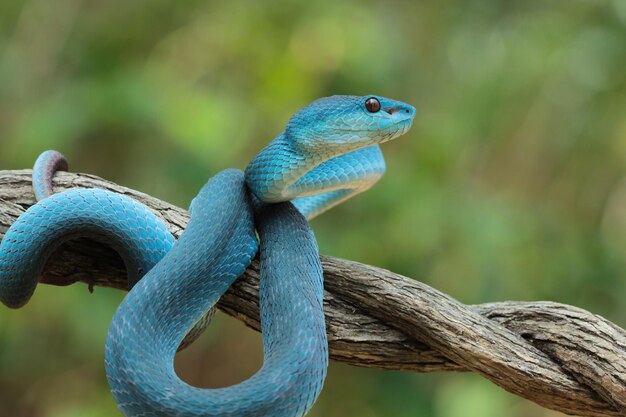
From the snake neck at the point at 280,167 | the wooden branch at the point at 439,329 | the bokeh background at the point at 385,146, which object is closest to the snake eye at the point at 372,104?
the snake neck at the point at 280,167

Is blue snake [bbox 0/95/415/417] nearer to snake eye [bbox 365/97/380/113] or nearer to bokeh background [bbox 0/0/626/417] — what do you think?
snake eye [bbox 365/97/380/113]

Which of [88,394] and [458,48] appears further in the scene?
[458,48]

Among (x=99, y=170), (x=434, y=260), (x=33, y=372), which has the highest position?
(x=434, y=260)

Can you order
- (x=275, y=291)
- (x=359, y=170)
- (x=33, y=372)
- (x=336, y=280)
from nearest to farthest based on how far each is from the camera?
(x=275, y=291), (x=336, y=280), (x=359, y=170), (x=33, y=372)

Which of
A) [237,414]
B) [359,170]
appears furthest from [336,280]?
[237,414]

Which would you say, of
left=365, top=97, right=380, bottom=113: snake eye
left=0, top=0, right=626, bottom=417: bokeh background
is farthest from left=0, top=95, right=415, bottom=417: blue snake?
left=0, top=0, right=626, bottom=417: bokeh background

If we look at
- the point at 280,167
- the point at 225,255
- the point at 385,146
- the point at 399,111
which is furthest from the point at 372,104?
the point at 385,146

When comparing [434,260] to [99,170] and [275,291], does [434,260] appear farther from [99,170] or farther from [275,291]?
[275,291]

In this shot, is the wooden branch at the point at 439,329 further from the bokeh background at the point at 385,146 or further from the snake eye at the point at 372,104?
the bokeh background at the point at 385,146
